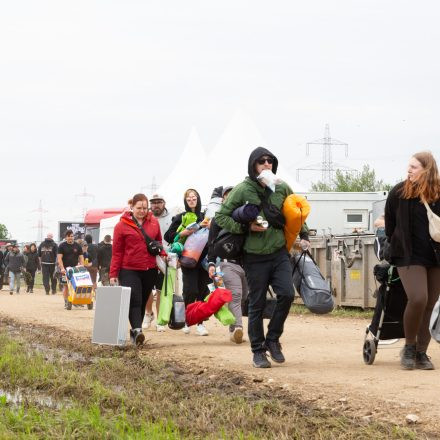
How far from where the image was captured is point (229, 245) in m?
9.81

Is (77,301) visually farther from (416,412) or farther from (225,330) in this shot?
(416,412)

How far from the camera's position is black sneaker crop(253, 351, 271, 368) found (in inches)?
387

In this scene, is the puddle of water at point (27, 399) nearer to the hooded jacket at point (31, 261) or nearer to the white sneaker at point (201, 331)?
the white sneaker at point (201, 331)

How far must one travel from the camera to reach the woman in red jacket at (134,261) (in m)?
12.2

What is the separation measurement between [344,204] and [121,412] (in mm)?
23371

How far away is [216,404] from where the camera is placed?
7309mm

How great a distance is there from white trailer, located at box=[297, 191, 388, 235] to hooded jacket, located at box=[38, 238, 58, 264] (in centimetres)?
766

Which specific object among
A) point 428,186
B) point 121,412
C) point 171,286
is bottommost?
point 121,412

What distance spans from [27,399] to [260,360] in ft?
8.80

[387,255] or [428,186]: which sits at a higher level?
[428,186]

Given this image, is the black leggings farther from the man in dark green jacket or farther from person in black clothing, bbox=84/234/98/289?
person in black clothing, bbox=84/234/98/289

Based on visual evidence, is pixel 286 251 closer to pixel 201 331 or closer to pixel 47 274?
pixel 201 331

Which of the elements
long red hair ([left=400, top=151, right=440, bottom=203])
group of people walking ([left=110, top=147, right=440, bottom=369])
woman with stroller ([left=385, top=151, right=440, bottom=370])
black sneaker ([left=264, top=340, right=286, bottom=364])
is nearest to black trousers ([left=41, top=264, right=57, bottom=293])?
group of people walking ([left=110, top=147, right=440, bottom=369])

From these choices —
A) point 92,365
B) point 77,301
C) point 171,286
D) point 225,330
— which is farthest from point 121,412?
point 77,301
